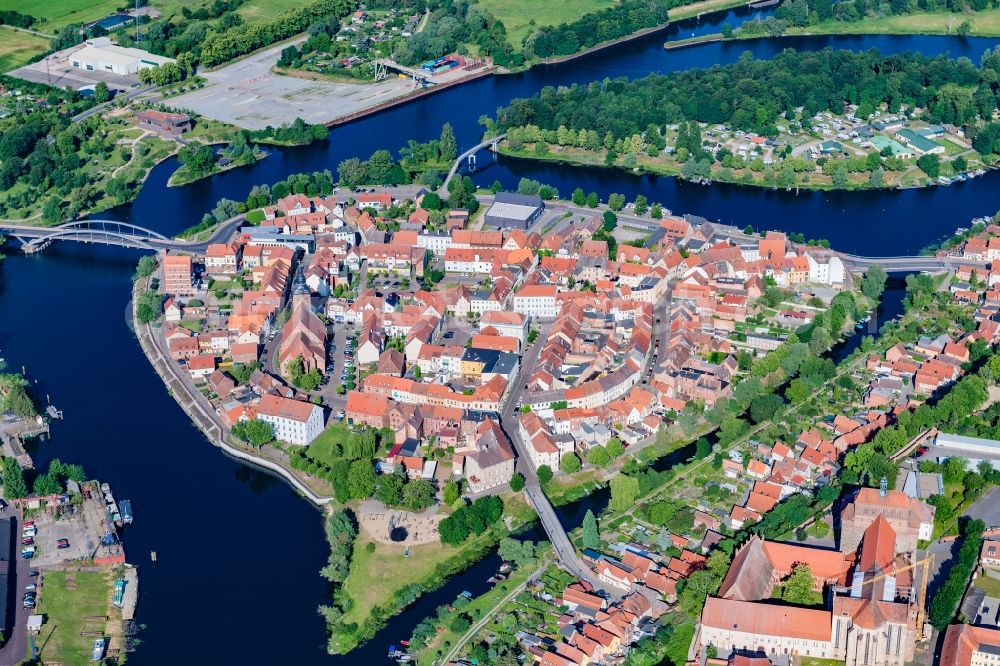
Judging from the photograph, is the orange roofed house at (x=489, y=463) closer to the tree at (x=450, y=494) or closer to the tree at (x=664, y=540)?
the tree at (x=450, y=494)

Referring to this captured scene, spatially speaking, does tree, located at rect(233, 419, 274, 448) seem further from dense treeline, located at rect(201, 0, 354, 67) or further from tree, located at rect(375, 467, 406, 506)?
dense treeline, located at rect(201, 0, 354, 67)

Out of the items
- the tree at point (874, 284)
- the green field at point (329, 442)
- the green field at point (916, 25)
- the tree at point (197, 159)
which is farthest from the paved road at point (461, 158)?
the green field at point (916, 25)

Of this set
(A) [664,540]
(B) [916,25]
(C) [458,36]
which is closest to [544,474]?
(A) [664,540]

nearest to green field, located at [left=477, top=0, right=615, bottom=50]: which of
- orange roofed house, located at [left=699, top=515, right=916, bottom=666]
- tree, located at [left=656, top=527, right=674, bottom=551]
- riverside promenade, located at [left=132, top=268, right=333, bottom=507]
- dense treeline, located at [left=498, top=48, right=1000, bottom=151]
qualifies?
dense treeline, located at [left=498, top=48, right=1000, bottom=151]

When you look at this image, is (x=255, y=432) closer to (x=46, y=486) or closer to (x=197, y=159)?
(x=46, y=486)

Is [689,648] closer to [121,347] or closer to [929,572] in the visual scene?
[929,572]

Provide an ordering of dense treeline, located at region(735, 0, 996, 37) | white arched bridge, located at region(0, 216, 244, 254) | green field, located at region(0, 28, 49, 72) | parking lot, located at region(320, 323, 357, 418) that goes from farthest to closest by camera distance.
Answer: dense treeline, located at region(735, 0, 996, 37), green field, located at region(0, 28, 49, 72), white arched bridge, located at region(0, 216, 244, 254), parking lot, located at region(320, 323, 357, 418)
